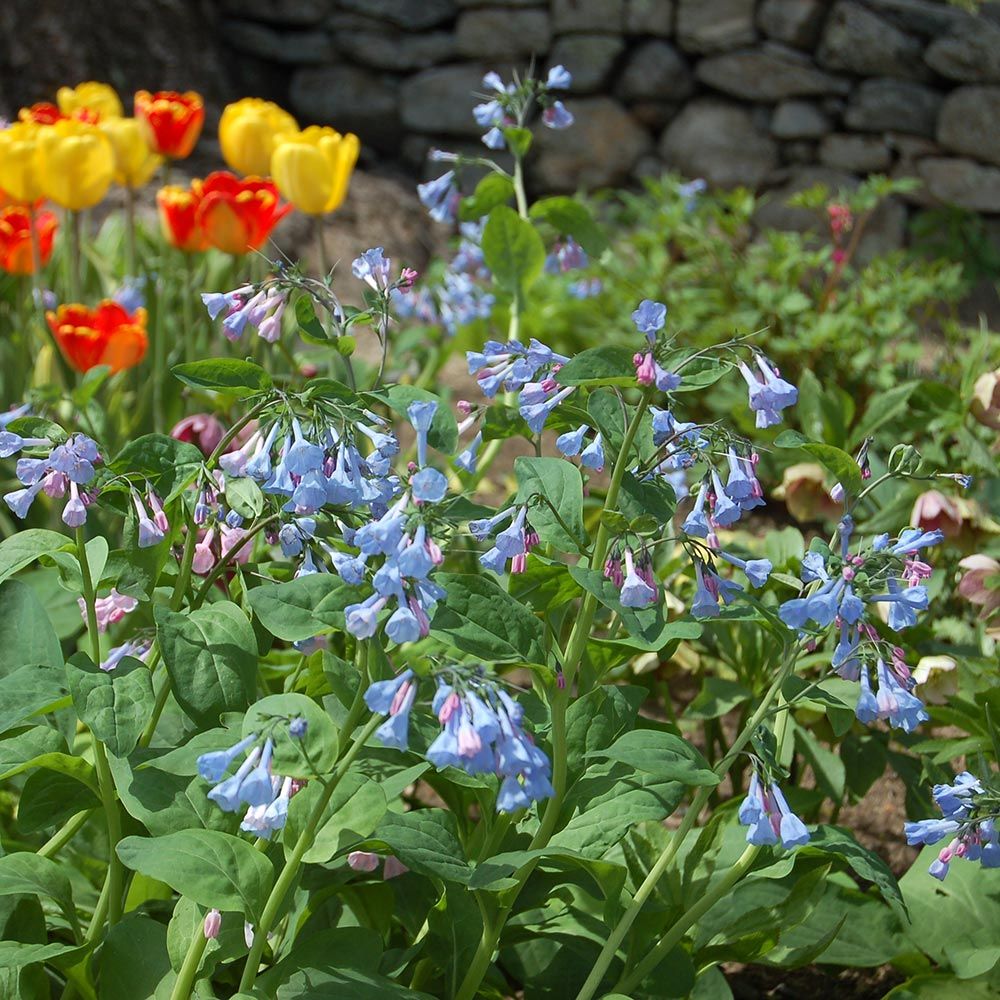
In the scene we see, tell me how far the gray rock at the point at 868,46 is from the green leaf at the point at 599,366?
443cm

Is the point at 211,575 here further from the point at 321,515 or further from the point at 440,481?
the point at 440,481

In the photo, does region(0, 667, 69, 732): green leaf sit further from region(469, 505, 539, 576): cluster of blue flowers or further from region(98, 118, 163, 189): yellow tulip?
region(98, 118, 163, 189): yellow tulip

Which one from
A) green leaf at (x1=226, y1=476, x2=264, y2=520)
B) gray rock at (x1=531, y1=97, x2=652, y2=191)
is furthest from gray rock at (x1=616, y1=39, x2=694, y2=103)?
green leaf at (x1=226, y1=476, x2=264, y2=520)

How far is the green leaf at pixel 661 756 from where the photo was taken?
979mm

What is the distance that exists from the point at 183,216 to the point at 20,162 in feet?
0.90

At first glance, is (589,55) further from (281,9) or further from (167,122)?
(167,122)

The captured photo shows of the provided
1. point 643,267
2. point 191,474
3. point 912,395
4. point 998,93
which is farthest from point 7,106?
point 191,474

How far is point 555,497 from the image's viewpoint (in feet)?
3.47

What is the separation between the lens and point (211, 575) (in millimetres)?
1114

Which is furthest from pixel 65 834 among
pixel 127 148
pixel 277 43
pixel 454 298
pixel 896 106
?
pixel 277 43

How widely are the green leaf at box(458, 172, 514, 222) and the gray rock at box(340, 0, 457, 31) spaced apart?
4.24 metres

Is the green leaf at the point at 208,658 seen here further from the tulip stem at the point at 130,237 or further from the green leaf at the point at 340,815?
the tulip stem at the point at 130,237

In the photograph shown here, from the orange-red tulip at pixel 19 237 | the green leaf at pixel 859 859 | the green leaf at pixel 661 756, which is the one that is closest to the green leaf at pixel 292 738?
the green leaf at pixel 661 756

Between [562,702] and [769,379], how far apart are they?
315 millimetres
